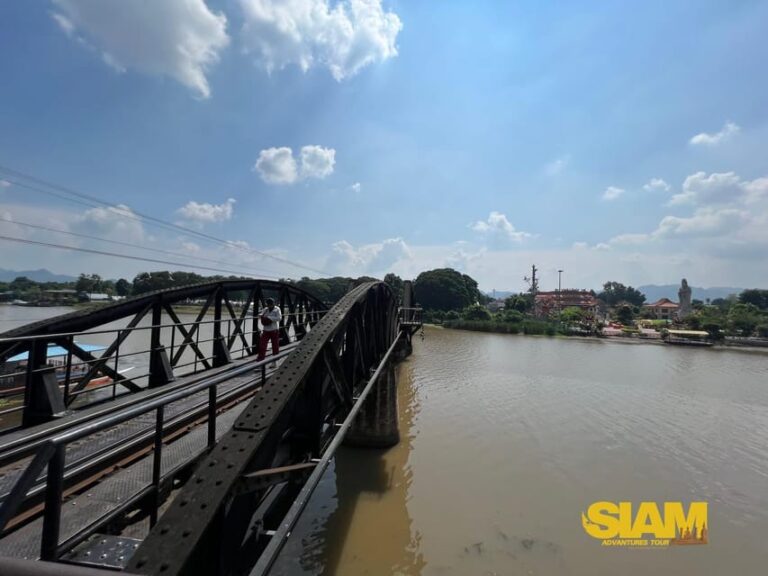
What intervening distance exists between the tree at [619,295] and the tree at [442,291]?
9406 cm

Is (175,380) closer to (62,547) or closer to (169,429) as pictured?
(169,429)

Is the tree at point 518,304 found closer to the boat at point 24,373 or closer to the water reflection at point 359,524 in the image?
the boat at point 24,373

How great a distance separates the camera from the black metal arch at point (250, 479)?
8.37 ft

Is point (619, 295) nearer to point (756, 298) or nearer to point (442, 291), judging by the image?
point (756, 298)

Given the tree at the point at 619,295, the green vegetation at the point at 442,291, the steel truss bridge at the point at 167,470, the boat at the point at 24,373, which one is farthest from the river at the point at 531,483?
the tree at the point at 619,295

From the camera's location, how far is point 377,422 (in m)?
12.6

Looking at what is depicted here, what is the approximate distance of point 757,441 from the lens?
638 inches

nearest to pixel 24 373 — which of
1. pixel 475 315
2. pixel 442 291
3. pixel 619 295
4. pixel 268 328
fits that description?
pixel 268 328

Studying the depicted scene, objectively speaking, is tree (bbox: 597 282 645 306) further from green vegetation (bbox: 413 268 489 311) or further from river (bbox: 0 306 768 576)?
river (bbox: 0 306 768 576)

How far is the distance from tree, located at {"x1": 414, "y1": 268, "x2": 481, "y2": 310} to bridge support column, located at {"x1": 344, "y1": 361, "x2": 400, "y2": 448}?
79640 mm

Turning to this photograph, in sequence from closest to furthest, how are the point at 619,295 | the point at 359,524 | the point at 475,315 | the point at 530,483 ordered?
the point at 359,524 < the point at 530,483 < the point at 475,315 < the point at 619,295

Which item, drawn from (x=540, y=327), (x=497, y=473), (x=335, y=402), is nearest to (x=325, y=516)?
(x=335, y=402)

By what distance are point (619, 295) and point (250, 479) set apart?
612 feet

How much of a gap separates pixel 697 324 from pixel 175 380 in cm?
8928
